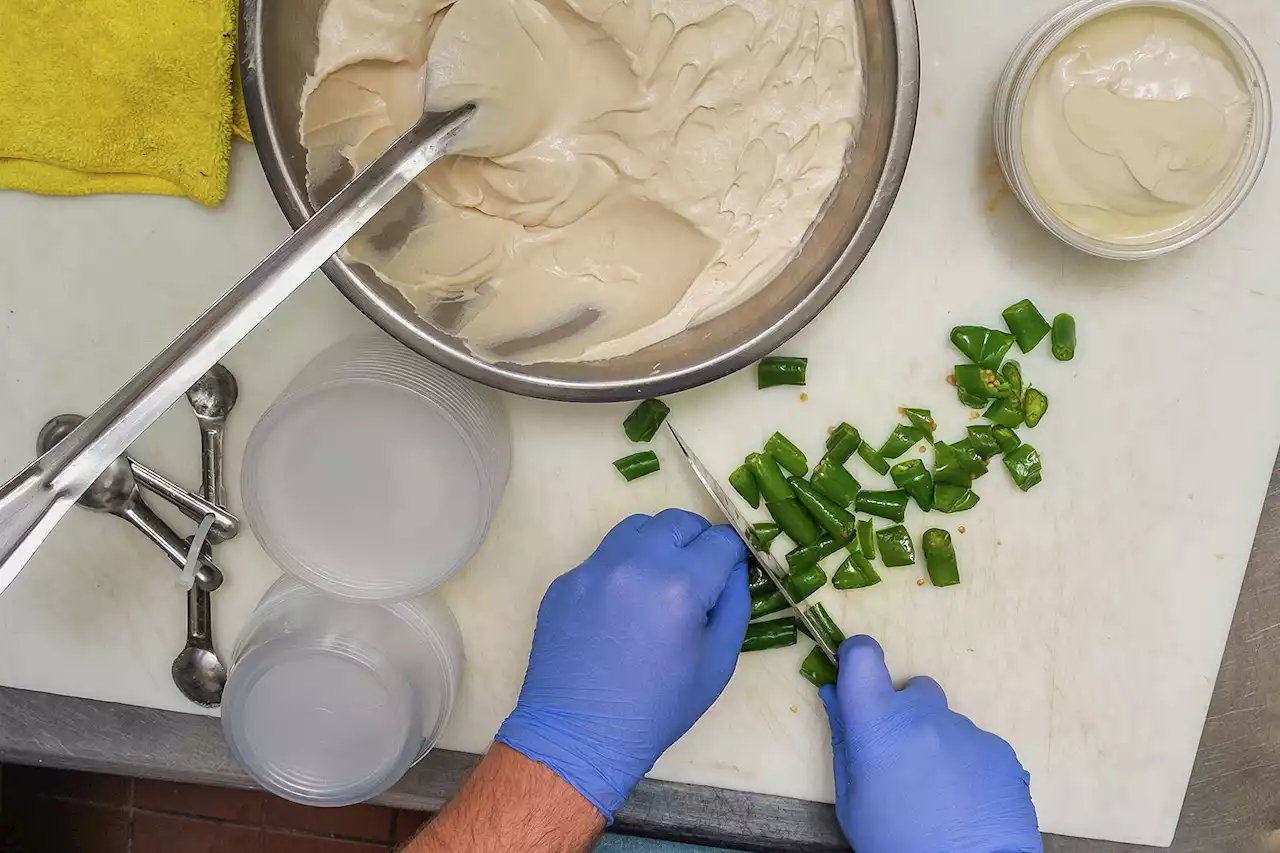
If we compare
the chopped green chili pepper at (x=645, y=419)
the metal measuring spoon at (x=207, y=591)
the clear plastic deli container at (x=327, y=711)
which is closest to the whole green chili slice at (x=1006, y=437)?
the chopped green chili pepper at (x=645, y=419)

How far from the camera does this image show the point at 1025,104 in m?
0.87

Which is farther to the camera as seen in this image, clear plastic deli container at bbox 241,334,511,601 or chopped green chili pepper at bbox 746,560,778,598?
chopped green chili pepper at bbox 746,560,778,598

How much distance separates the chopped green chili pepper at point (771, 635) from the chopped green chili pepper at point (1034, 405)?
328 mm

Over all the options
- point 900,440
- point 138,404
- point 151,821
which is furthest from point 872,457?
point 151,821

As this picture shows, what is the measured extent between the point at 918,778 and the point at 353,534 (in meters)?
0.63

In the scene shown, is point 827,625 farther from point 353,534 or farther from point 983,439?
point 353,534

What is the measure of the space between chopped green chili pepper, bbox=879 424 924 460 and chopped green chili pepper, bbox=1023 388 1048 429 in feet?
0.36

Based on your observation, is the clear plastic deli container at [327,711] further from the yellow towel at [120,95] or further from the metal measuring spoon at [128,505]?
the yellow towel at [120,95]

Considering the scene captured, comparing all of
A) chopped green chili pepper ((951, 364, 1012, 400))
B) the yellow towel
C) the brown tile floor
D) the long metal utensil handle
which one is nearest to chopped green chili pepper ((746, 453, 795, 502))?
chopped green chili pepper ((951, 364, 1012, 400))

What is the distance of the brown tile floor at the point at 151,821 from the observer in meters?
1.47

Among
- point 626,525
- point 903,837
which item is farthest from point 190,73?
point 903,837

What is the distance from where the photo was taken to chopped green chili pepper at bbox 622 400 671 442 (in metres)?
0.98

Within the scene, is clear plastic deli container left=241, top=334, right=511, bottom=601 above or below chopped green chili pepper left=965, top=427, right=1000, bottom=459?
above

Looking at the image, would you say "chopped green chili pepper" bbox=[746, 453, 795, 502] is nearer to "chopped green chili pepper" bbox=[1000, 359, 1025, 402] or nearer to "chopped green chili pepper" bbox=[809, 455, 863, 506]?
"chopped green chili pepper" bbox=[809, 455, 863, 506]
